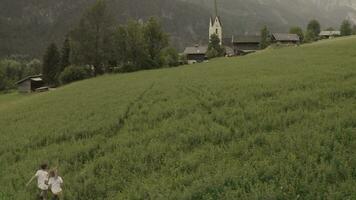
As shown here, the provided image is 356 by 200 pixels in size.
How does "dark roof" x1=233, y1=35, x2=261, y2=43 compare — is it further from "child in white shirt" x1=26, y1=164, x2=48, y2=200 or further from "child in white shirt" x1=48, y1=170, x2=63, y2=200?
"child in white shirt" x1=48, y1=170, x2=63, y2=200

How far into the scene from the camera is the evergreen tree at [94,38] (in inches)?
3799

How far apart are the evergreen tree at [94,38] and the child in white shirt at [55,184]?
78569 mm

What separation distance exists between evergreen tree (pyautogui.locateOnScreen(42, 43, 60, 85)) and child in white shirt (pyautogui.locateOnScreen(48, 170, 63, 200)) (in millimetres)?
98140

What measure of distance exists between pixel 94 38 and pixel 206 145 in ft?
257

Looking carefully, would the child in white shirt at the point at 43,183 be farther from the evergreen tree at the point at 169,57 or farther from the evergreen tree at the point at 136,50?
the evergreen tree at the point at 169,57

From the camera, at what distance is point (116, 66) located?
10069cm

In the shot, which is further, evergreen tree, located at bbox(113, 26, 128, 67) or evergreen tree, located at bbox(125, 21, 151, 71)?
evergreen tree, located at bbox(113, 26, 128, 67)

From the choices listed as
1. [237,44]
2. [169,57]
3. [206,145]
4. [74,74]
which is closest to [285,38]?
[237,44]

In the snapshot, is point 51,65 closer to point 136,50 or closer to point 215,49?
point 136,50

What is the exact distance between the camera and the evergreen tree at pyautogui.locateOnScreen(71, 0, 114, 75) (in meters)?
96.5

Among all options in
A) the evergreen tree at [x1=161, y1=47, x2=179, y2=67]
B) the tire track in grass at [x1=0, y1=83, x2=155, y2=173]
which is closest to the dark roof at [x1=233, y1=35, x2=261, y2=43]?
the evergreen tree at [x1=161, y1=47, x2=179, y2=67]

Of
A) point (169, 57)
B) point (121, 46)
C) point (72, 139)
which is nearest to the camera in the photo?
point (72, 139)

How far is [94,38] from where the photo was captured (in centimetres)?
9750

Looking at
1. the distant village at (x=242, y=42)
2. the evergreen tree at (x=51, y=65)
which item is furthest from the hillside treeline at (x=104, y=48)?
the distant village at (x=242, y=42)
